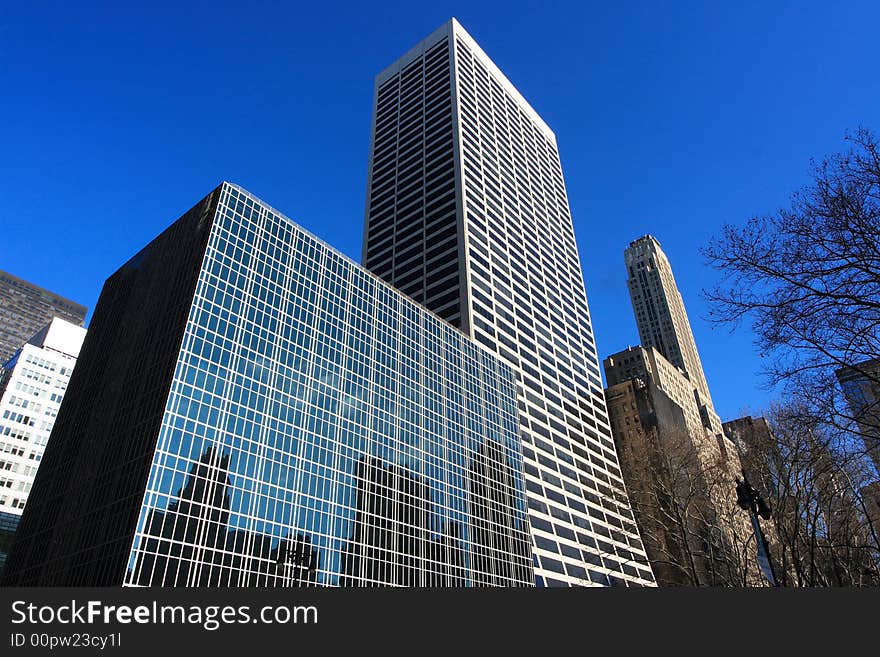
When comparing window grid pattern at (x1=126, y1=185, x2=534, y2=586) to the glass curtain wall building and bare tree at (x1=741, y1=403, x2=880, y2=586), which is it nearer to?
the glass curtain wall building

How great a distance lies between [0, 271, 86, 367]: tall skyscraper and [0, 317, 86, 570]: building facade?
305 ft

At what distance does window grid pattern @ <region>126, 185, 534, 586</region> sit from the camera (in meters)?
41.2

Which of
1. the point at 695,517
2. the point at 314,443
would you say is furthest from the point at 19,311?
the point at 695,517

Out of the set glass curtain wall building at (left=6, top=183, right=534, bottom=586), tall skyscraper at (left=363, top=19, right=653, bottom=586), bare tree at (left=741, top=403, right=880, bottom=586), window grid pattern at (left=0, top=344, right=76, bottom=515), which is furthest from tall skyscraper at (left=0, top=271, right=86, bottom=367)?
bare tree at (left=741, top=403, right=880, bottom=586)

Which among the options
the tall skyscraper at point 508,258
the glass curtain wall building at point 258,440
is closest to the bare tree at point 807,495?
the glass curtain wall building at point 258,440

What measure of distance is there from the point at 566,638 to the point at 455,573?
5355 cm

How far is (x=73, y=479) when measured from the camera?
158 ft

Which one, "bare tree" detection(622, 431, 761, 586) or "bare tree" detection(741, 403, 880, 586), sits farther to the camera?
"bare tree" detection(622, 431, 761, 586)

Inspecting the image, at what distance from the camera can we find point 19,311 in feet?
622

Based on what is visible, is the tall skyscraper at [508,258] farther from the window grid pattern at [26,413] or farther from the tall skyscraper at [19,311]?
the tall skyscraper at [19,311]

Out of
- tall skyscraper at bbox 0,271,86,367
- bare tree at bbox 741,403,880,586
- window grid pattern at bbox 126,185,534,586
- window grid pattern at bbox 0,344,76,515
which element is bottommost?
bare tree at bbox 741,403,880,586

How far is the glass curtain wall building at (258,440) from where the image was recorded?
40.7m

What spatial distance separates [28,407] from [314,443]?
7245cm

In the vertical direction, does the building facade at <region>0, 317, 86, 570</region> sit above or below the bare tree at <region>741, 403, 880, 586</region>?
above
